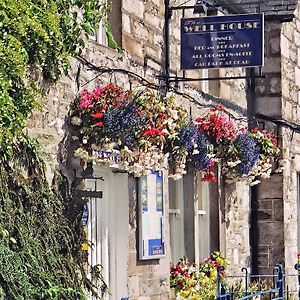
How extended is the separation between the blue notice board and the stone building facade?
319 millimetres

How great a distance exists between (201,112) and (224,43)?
48.4 inches

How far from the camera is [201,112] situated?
11.5m

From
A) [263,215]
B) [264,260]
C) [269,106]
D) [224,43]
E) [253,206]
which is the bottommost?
[264,260]

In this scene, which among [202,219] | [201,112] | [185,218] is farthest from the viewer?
[202,219]

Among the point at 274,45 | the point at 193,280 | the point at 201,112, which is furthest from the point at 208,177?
the point at 274,45

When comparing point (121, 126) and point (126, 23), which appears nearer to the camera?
point (121, 126)

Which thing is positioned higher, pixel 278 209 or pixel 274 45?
pixel 274 45

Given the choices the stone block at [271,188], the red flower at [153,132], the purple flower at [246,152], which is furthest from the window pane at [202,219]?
the red flower at [153,132]

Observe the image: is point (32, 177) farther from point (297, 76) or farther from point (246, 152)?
point (297, 76)

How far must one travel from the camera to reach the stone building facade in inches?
340

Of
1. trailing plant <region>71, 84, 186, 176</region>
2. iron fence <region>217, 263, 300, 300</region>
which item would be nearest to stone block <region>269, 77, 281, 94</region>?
iron fence <region>217, 263, 300, 300</region>

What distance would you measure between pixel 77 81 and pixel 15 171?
133 centimetres

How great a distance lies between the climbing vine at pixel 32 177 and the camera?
710 cm

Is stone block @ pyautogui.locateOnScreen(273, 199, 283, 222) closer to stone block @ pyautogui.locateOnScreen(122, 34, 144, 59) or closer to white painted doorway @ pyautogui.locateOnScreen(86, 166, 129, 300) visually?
stone block @ pyautogui.locateOnScreen(122, 34, 144, 59)
